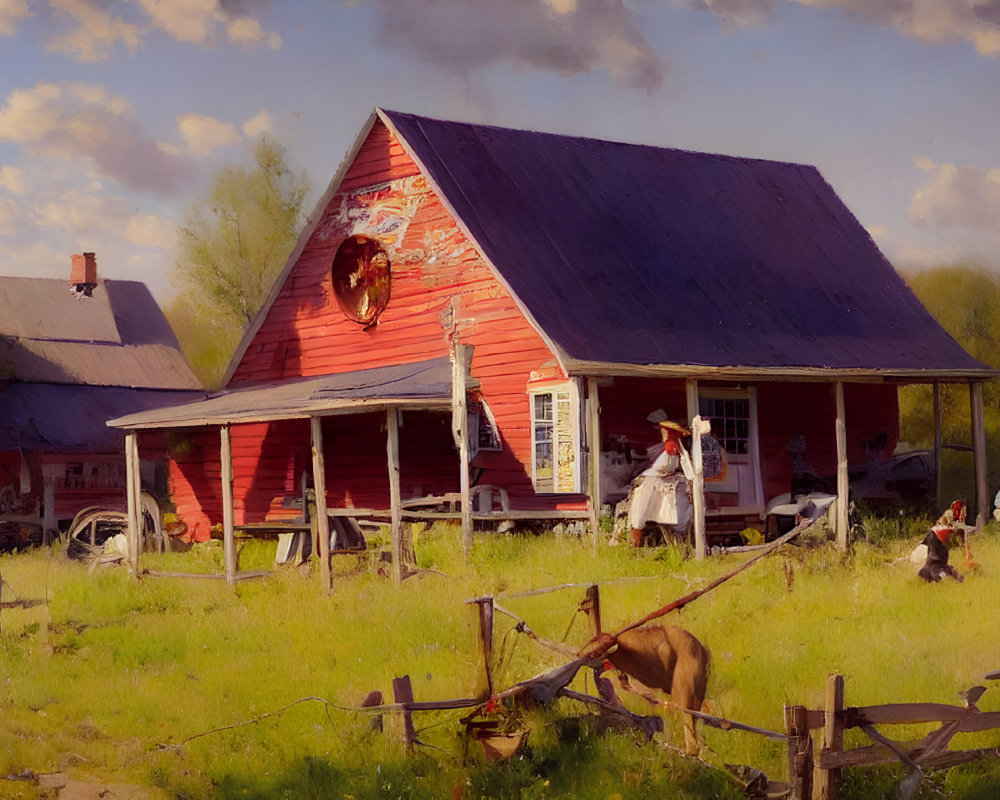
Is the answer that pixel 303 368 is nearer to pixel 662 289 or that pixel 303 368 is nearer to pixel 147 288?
pixel 662 289

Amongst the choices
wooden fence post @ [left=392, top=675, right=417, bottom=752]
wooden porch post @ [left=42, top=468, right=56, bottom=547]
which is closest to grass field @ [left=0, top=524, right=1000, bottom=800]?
wooden fence post @ [left=392, top=675, right=417, bottom=752]

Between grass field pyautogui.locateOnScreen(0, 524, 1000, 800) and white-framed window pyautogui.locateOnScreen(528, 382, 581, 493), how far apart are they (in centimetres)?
160

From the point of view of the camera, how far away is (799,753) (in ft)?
28.7

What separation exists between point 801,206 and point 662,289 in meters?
6.41

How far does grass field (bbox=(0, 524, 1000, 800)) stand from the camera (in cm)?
1005

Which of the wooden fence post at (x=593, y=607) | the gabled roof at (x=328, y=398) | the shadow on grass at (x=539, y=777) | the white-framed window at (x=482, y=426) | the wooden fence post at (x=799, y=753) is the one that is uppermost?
the gabled roof at (x=328, y=398)

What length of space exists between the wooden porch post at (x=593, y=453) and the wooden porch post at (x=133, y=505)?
6903mm

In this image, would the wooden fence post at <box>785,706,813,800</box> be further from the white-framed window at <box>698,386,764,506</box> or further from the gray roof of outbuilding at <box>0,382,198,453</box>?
the gray roof of outbuilding at <box>0,382,198,453</box>

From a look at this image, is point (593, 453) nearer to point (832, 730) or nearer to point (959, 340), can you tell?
point (832, 730)

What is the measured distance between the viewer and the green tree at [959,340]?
39688mm

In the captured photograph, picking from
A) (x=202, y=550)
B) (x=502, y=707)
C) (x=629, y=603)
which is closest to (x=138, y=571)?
(x=202, y=550)

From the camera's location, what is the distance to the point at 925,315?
86.3ft

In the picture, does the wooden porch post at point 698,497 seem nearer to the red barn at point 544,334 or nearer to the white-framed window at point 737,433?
the red barn at point 544,334

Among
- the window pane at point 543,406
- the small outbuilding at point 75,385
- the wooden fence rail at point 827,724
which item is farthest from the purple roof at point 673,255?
the small outbuilding at point 75,385
